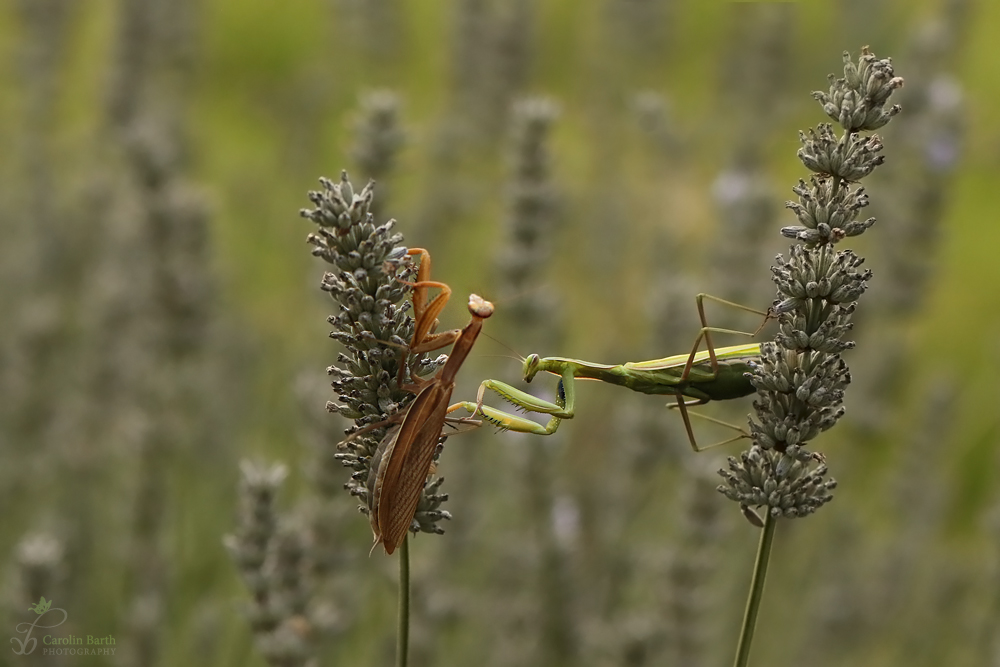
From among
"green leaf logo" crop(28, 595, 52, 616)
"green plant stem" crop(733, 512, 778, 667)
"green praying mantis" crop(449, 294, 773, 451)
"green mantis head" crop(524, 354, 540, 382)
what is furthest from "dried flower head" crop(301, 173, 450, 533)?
"green leaf logo" crop(28, 595, 52, 616)

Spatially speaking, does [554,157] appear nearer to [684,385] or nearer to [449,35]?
[684,385]

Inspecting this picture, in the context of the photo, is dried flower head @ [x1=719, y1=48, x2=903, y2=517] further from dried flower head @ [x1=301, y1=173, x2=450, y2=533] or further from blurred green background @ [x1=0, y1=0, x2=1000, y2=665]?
blurred green background @ [x1=0, y1=0, x2=1000, y2=665]

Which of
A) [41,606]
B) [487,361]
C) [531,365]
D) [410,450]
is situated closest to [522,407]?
[531,365]

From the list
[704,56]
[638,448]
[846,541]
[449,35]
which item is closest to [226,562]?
[638,448]

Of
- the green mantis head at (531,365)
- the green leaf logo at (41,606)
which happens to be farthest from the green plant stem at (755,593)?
the green leaf logo at (41,606)

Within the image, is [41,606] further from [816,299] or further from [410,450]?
[816,299]

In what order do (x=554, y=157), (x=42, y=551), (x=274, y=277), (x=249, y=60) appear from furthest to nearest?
(x=249, y=60), (x=274, y=277), (x=554, y=157), (x=42, y=551)
